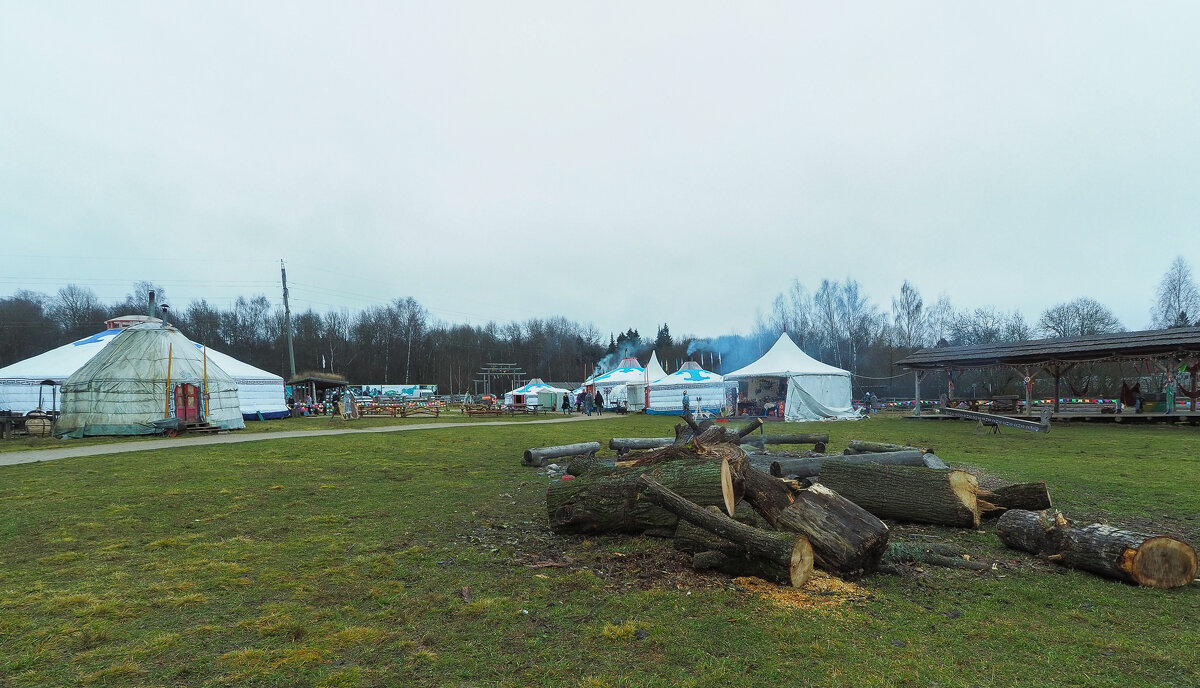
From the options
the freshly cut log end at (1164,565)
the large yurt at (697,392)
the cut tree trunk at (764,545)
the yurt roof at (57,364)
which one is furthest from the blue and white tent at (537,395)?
the freshly cut log end at (1164,565)

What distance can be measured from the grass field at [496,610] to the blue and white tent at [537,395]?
36.5m

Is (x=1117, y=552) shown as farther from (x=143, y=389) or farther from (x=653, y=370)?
(x=653, y=370)

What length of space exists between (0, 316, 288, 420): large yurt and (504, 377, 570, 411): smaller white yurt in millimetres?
16706

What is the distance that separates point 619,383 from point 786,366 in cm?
1408

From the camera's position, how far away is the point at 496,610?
12.8ft

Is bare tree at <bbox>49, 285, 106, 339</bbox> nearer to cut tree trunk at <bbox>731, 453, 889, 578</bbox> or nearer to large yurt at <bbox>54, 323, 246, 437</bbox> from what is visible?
large yurt at <bbox>54, 323, 246, 437</bbox>

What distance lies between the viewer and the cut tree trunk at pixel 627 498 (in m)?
5.51

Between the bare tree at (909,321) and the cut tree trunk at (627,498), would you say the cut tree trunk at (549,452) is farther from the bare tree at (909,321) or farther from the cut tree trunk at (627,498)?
the bare tree at (909,321)

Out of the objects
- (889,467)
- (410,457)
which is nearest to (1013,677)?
(889,467)

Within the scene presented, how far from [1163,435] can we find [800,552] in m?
20.5

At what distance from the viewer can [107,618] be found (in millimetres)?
3766

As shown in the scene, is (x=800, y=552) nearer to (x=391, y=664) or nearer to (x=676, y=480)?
(x=676, y=480)

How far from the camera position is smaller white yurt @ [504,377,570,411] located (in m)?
43.9

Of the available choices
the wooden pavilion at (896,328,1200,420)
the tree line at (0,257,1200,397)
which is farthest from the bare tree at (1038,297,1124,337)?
the wooden pavilion at (896,328,1200,420)
